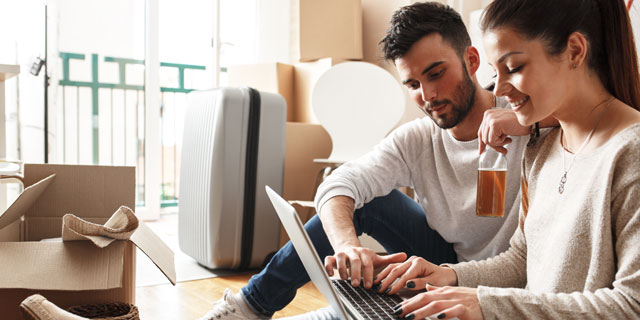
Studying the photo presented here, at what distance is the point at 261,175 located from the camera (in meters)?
2.45

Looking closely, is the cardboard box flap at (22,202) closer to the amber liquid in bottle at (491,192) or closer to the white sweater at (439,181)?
the white sweater at (439,181)

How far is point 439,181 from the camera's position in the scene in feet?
4.87

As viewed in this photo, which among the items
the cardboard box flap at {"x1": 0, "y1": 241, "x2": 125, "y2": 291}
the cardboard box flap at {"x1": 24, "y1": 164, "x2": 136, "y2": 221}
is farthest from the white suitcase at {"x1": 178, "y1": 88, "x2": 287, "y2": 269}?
the cardboard box flap at {"x1": 0, "y1": 241, "x2": 125, "y2": 291}

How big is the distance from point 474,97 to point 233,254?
4.26 feet

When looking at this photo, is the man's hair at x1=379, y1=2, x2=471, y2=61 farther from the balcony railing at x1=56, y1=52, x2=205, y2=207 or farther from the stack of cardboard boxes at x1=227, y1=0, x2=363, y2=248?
the balcony railing at x1=56, y1=52, x2=205, y2=207

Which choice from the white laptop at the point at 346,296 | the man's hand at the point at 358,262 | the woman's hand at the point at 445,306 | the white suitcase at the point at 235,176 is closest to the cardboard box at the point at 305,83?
the white suitcase at the point at 235,176

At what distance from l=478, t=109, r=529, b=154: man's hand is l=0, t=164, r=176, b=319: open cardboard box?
0.66 m

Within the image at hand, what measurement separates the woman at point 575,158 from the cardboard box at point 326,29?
2.36 m

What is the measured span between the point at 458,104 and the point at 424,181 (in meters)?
0.22

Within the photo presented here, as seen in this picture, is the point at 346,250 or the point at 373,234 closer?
the point at 346,250

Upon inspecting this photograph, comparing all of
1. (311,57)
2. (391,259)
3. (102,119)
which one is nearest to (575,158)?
(391,259)

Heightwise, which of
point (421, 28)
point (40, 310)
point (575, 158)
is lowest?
point (40, 310)

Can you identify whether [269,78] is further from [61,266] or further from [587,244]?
[587,244]

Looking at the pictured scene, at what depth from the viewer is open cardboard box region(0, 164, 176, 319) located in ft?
3.48
